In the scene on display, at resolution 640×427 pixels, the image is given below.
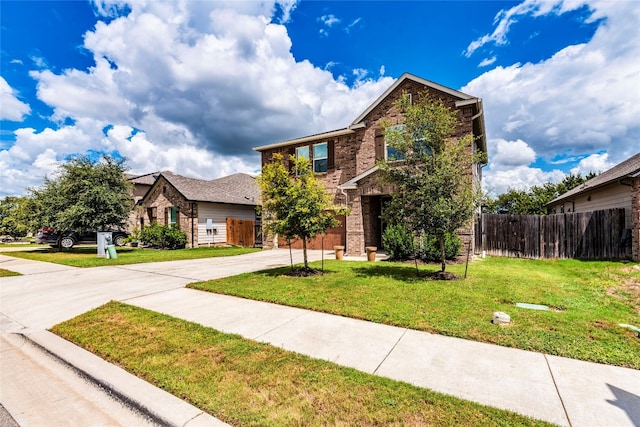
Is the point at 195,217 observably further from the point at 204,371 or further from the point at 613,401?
the point at 613,401

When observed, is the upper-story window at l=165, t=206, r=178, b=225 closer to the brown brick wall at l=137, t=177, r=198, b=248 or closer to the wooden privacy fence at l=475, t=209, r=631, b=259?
the brown brick wall at l=137, t=177, r=198, b=248

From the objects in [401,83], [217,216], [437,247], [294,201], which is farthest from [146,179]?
[437,247]

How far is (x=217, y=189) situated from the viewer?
23.5m

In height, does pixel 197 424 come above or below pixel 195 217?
below

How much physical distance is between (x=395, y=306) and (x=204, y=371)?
143 inches

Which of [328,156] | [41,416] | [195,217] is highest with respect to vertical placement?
[328,156]

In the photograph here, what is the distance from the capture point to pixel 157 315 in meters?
5.43

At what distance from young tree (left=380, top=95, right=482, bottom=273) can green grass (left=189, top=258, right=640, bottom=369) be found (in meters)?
1.75

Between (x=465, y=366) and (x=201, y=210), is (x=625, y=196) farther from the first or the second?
(x=201, y=210)

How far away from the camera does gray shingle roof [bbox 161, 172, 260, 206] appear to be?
2088cm

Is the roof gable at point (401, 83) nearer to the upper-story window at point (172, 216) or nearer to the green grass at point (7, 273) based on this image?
the upper-story window at point (172, 216)

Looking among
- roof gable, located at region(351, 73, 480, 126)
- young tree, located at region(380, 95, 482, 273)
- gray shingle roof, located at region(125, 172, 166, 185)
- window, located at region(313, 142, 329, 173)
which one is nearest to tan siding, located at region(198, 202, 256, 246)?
window, located at region(313, 142, 329, 173)

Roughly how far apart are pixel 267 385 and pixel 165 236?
19.9 metres

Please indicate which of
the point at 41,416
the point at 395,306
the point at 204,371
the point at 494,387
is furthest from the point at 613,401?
the point at 41,416
